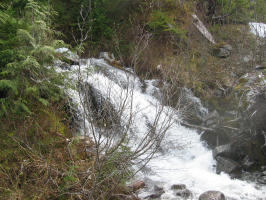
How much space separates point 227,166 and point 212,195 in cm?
148

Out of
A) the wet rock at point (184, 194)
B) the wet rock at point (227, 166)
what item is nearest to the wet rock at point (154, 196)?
the wet rock at point (184, 194)

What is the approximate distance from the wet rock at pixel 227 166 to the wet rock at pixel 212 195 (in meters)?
1.27

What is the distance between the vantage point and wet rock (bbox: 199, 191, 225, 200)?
5521 millimetres

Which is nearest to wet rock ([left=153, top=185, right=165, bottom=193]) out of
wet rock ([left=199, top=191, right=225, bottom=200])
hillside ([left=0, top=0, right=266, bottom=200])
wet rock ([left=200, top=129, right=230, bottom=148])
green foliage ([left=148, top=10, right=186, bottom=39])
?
hillside ([left=0, top=0, right=266, bottom=200])

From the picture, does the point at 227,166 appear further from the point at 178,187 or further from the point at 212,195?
the point at 178,187

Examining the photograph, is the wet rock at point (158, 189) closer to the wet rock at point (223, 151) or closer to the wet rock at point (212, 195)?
the wet rock at point (212, 195)

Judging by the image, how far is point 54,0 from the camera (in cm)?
1177

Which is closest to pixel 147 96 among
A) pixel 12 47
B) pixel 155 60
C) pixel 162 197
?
pixel 155 60

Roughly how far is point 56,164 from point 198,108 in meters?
6.17

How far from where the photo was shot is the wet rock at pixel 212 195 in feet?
18.1

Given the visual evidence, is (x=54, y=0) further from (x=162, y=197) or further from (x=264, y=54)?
(x=162, y=197)

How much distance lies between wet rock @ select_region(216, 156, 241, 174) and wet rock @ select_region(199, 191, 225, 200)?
1.27 meters

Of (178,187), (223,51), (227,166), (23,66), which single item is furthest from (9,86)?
(223,51)

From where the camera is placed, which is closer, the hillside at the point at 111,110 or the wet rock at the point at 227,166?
the hillside at the point at 111,110
